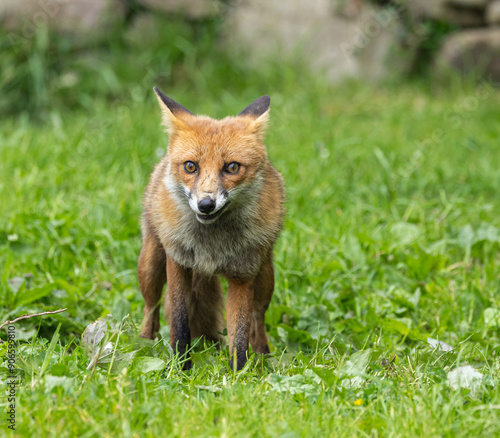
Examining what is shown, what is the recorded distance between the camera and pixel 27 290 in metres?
4.29

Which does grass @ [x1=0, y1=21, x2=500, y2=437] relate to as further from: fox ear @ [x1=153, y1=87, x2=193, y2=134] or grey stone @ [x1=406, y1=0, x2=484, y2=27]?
grey stone @ [x1=406, y1=0, x2=484, y2=27]

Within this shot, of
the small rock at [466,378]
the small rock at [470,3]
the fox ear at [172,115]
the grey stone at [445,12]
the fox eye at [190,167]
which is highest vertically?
the small rock at [470,3]

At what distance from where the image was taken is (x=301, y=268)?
203 inches

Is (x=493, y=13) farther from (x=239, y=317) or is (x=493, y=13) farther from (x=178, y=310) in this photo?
(x=178, y=310)

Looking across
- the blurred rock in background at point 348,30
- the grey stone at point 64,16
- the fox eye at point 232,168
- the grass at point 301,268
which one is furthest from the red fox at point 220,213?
the blurred rock in background at point 348,30

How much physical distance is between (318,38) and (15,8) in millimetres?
4637

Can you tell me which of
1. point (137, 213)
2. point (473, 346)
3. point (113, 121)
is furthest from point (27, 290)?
point (113, 121)

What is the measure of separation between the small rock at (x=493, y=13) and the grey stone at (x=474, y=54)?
13 cm

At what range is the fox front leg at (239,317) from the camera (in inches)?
144

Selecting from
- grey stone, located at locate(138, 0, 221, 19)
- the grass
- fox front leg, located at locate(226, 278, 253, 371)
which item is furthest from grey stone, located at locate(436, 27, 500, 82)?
fox front leg, located at locate(226, 278, 253, 371)

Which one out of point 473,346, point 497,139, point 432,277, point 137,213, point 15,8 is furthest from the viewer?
point 15,8

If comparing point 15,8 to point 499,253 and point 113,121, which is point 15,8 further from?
point 499,253

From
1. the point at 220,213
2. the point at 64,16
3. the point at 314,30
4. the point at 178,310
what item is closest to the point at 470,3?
the point at 314,30

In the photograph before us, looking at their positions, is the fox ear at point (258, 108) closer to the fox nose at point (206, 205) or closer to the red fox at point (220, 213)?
the red fox at point (220, 213)
